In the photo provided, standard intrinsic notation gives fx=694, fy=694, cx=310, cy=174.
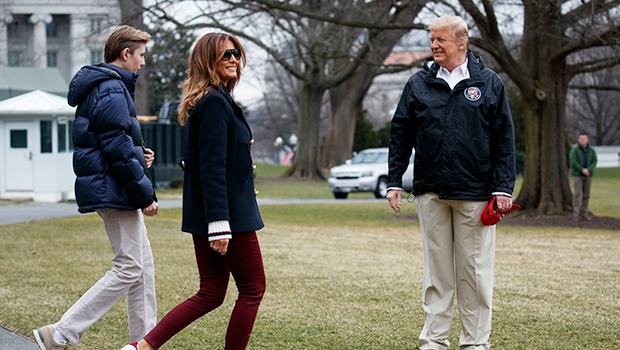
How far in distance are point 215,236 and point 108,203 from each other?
32.6 inches

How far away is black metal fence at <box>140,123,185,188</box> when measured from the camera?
26891 millimetres

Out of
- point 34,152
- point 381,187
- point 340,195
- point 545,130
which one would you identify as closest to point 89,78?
point 545,130

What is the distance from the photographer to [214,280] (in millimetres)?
3787

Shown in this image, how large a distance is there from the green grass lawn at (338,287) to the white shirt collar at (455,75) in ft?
5.98

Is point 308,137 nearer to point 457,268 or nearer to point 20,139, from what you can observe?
point 20,139

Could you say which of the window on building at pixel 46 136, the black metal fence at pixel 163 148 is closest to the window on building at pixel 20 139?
the window on building at pixel 46 136

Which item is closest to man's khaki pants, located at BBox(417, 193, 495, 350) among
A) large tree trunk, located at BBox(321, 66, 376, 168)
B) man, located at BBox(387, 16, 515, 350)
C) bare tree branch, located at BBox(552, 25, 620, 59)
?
man, located at BBox(387, 16, 515, 350)

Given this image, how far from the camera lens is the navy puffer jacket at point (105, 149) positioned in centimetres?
397

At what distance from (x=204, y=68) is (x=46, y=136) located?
1729 cm

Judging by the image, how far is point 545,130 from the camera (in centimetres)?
1526

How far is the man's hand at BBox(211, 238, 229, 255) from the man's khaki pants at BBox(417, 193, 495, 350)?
137 cm

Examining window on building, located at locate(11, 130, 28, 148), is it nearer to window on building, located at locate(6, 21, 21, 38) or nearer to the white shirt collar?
the white shirt collar

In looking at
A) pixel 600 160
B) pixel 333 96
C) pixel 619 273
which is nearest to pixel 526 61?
pixel 619 273

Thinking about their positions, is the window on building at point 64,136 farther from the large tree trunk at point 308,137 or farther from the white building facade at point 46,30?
the white building facade at point 46,30
